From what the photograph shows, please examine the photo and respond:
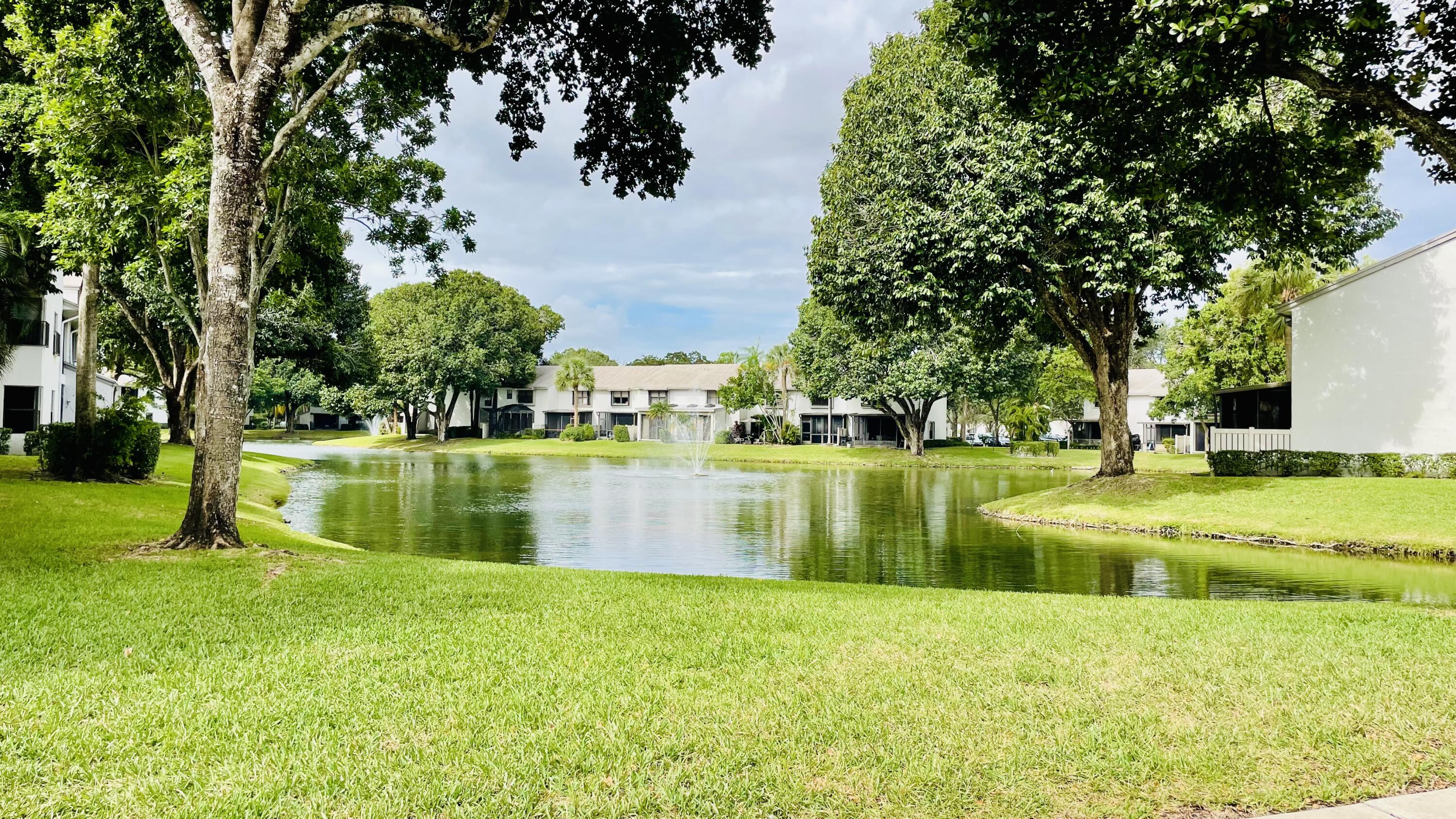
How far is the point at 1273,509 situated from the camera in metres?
18.3

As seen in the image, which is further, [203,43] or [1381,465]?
[1381,465]

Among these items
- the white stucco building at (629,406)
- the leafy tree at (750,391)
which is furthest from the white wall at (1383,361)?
the white stucco building at (629,406)

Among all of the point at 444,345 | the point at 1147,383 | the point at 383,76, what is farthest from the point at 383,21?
the point at 1147,383

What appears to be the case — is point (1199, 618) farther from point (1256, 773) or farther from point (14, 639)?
point (14, 639)

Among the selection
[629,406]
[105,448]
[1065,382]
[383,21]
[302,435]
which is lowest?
[302,435]

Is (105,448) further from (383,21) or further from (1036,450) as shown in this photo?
(1036,450)

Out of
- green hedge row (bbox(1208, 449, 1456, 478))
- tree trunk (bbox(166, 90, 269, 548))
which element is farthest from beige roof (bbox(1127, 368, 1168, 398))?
tree trunk (bbox(166, 90, 269, 548))

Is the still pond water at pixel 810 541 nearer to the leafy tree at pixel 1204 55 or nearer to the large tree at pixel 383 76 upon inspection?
the large tree at pixel 383 76

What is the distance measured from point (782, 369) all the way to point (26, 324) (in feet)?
158

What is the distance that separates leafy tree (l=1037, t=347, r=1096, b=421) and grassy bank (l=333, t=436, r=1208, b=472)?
5635 millimetres

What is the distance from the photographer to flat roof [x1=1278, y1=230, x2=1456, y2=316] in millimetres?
20016

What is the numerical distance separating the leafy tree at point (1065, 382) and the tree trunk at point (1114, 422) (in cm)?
3688

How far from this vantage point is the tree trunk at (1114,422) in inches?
899

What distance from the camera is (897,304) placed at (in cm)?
2170
